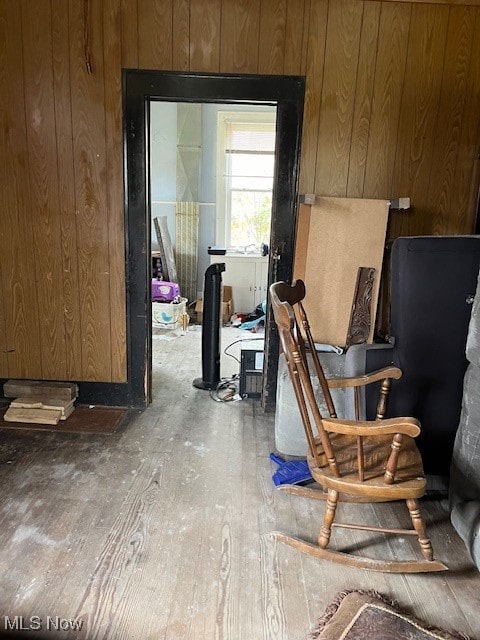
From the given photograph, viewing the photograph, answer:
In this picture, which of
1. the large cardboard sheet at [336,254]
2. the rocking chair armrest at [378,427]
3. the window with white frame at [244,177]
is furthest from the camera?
the window with white frame at [244,177]

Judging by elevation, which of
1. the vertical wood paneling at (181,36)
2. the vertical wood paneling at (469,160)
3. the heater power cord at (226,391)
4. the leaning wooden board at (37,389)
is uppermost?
the vertical wood paneling at (181,36)

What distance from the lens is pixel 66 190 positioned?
9.11ft

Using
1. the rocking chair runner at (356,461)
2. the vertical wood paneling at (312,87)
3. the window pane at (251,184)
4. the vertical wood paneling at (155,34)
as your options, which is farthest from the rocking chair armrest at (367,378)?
the window pane at (251,184)

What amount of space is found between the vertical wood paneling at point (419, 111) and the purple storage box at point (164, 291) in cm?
295

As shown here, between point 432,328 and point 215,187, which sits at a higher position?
point 215,187

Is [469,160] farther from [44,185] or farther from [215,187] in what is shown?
[215,187]

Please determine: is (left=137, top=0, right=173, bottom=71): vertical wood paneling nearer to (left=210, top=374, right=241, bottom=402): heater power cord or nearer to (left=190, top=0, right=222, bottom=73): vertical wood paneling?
(left=190, top=0, right=222, bottom=73): vertical wood paneling

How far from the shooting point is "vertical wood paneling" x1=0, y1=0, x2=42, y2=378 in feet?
8.57

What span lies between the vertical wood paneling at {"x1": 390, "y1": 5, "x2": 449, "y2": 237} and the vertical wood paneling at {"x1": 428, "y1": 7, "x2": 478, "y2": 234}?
1.4 inches

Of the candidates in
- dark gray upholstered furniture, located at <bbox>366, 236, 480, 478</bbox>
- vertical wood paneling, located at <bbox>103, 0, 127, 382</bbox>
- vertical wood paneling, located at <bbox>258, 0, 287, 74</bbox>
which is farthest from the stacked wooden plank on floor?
vertical wood paneling, located at <bbox>258, 0, 287, 74</bbox>

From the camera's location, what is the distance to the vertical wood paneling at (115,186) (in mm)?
2584

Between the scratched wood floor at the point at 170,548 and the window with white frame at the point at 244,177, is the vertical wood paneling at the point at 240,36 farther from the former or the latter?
the window with white frame at the point at 244,177

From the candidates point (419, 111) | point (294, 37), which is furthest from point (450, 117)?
point (294, 37)

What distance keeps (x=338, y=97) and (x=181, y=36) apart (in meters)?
0.94
